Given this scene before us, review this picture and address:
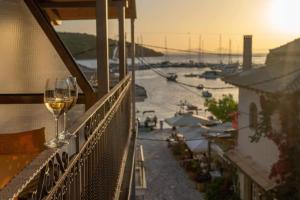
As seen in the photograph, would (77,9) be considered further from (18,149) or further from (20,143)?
(18,149)

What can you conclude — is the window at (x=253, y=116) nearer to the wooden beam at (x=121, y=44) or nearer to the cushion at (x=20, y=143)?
the wooden beam at (x=121, y=44)

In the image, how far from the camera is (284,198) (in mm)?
11523

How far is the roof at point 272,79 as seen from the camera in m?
11.5

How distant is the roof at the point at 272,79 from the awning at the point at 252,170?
7.74ft

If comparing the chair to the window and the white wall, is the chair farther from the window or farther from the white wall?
the window

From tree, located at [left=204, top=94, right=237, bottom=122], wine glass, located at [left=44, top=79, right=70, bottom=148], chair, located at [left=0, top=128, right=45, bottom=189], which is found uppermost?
wine glass, located at [left=44, top=79, right=70, bottom=148]

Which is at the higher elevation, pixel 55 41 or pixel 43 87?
pixel 55 41

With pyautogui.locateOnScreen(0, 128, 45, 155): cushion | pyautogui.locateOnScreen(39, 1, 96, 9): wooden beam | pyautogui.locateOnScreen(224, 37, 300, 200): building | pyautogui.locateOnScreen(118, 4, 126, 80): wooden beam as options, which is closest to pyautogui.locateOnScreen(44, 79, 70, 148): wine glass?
pyautogui.locateOnScreen(0, 128, 45, 155): cushion

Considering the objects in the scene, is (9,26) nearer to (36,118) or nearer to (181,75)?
(36,118)

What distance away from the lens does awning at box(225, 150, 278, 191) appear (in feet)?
42.6

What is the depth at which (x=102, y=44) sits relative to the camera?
4.86m

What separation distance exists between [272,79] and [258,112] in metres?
1.80

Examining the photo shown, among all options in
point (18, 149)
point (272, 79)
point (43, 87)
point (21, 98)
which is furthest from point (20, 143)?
point (272, 79)

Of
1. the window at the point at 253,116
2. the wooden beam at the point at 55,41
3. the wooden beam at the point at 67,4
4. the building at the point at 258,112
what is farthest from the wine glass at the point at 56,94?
the window at the point at 253,116
